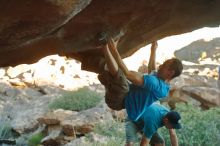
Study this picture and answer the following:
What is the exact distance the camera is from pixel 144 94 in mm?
6180

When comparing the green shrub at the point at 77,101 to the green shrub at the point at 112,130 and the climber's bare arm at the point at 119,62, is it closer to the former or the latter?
the green shrub at the point at 112,130

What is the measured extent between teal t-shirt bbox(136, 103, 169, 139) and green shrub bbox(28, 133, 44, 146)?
7.83 m

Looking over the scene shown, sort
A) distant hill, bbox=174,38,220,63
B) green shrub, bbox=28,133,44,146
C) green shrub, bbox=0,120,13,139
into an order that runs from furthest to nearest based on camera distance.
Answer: distant hill, bbox=174,38,220,63
green shrub, bbox=0,120,13,139
green shrub, bbox=28,133,44,146

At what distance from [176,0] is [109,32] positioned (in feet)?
2.59

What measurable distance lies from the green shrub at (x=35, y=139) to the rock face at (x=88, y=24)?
301 inches

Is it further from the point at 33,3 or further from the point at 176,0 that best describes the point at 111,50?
the point at 33,3

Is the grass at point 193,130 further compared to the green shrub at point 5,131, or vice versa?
the green shrub at point 5,131

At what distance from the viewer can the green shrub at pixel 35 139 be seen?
14.0m

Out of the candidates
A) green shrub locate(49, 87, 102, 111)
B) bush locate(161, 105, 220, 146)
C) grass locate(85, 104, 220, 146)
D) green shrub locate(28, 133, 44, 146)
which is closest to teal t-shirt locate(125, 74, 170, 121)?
grass locate(85, 104, 220, 146)

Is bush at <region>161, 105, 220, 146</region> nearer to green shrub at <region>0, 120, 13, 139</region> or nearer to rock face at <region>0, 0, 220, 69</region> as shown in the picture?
green shrub at <region>0, 120, 13, 139</region>

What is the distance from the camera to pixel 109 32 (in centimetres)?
579

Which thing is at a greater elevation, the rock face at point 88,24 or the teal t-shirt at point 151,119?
the rock face at point 88,24

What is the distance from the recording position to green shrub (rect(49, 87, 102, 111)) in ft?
52.5

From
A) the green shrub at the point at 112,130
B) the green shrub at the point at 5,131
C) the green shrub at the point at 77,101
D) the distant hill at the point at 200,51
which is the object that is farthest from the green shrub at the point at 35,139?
the distant hill at the point at 200,51
